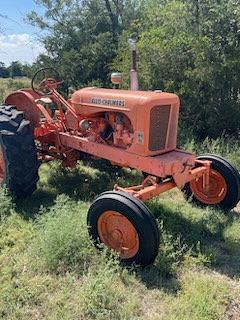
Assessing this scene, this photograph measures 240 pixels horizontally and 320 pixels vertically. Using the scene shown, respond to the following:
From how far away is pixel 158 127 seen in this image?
4.45 m

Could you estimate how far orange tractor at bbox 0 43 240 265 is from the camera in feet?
12.6

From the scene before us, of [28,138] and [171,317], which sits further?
[28,138]

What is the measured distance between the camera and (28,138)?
16.2 ft

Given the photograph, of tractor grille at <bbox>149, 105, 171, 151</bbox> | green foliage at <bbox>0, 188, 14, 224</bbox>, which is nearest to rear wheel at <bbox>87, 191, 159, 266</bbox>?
tractor grille at <bbox>149, 105, 171, 151</bbox>

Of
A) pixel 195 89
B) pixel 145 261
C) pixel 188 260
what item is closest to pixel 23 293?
pixel 145 261

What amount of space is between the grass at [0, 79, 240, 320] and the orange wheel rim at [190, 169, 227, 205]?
17 centimetres

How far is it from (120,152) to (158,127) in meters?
0.49

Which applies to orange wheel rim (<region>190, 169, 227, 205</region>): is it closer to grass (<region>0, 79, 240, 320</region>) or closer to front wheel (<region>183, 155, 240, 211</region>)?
front wheel (<region>183, 155, 240, 211</region>)

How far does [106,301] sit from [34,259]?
924 mm

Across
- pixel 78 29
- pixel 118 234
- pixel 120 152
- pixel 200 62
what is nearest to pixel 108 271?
pixel 118 234

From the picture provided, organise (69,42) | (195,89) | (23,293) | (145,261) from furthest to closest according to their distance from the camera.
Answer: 1. (69,42)
2. (195,89)
3. (145,261)
4. (23,293)

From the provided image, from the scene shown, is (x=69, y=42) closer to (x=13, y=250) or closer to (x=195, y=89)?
(x=195, y=89)

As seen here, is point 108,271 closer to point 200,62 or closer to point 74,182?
point 74,182

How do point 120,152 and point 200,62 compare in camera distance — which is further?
point 200,62
